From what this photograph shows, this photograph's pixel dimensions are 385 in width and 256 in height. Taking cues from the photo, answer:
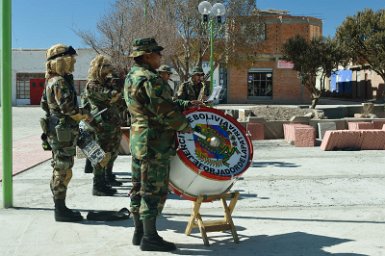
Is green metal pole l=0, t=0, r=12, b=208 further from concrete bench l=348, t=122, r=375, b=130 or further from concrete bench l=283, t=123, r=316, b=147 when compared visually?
concrete bench l=348, t=122, r=375, b=130

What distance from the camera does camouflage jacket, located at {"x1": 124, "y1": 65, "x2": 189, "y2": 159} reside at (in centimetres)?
412

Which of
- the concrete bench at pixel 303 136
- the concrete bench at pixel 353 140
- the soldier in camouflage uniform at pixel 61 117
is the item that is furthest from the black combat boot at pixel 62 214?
the concrete bench at pixel 303 136

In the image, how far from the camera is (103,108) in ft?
21.9

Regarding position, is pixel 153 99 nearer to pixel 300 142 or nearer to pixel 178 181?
pixel 178 181

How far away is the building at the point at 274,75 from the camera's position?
40969 mm

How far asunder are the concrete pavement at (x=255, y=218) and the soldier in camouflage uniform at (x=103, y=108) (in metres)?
0.34

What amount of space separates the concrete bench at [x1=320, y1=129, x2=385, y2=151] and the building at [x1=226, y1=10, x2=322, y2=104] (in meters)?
29.7

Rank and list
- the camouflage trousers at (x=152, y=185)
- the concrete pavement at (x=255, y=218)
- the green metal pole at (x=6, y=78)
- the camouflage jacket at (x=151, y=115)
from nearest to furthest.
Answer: the camouflage jacket at (x=151, y=115), the camouflage trousers at (x=152, y=185), the concrete pavement at (x=255, y=218), the green metal pole at (x=6, y=78)

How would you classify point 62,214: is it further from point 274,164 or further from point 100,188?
point 274,164

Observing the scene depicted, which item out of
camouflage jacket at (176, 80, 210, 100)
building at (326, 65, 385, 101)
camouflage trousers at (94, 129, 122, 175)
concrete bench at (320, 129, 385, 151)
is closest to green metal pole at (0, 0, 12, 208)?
camouflage trousers at (94, 129, 122, 175)

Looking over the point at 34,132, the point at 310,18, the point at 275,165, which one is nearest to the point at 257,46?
the point at 310,18

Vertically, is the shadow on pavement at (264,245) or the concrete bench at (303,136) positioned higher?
the concrete bench at (303,136)

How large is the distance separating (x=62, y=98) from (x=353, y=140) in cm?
795

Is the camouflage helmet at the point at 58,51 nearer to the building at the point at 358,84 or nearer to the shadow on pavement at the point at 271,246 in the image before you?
the shadow on pavement at the point at 271,246
